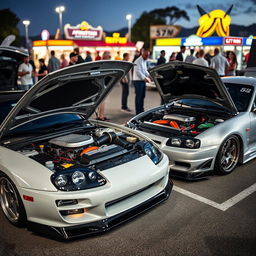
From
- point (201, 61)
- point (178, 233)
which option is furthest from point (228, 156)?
point (201, 61)

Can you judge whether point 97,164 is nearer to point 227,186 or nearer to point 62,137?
point 62,137

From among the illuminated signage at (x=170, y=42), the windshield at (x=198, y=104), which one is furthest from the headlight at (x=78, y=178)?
the illuminated signage at (x=170, y=42)

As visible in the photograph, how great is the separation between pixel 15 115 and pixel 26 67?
6118mm

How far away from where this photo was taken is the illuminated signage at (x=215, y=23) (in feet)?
69.2

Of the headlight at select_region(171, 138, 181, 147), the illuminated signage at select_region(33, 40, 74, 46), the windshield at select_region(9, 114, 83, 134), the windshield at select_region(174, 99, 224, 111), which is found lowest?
the headlight at select_region(171, 138, 181, 147)

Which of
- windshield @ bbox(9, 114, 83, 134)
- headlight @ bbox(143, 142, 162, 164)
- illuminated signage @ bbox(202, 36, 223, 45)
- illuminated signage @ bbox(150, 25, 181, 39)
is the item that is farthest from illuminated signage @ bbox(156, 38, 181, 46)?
headlight @ bbox(143, 142, 162, 164)

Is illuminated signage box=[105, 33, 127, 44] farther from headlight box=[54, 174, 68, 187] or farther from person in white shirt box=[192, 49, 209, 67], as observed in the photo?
headlight box=[54, 174, 68, 187]

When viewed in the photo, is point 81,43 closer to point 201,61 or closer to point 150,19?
point 201,61

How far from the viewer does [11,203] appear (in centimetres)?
315

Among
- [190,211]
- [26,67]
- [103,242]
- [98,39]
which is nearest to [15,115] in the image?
[103,242]

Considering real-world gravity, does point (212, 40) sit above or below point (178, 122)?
above

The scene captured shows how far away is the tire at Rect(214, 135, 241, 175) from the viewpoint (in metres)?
4.14

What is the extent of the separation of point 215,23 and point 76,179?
2135cm

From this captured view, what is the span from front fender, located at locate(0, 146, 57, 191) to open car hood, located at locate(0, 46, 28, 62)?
281 cm
